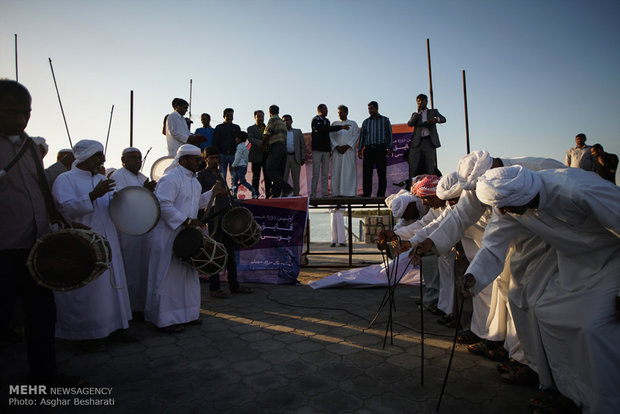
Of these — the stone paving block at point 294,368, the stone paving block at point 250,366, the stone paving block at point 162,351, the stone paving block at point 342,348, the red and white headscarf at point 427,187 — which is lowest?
the stone paving block at point 342,348

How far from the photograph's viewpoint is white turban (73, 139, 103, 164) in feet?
11.6

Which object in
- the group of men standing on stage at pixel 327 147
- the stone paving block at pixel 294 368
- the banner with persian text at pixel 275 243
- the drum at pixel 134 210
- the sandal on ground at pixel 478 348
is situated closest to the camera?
the stone paving block at pixel 294 368

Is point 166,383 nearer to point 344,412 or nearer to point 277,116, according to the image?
point 344,412

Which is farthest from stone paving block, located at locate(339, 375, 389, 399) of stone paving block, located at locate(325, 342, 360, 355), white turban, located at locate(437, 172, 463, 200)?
white turban, located at locate(437, 172, 463, 200)

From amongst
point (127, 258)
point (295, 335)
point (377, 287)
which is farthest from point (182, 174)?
point (377, 287)

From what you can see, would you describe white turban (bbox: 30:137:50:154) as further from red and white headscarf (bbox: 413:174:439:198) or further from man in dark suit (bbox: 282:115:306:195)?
red and white headscarf (bbox: 413:174:439:198)

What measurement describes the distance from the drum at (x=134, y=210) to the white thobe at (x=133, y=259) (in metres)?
0.93

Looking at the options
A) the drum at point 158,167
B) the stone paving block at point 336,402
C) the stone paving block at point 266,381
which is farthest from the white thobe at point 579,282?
the drum at point 158,167

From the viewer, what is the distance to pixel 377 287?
6.12 meters

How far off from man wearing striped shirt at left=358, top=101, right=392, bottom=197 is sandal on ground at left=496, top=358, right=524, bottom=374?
514 centimetres

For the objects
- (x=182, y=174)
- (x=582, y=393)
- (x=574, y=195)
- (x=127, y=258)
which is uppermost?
(x=182, y=174)

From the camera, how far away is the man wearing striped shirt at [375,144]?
7.69 metres

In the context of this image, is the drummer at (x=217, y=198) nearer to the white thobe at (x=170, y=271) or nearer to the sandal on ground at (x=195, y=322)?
the white thobe at (x=170, y=271)

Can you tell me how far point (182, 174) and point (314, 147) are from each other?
4.36 metres
